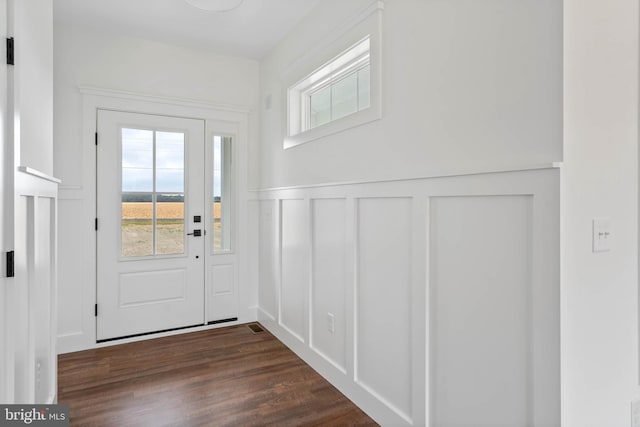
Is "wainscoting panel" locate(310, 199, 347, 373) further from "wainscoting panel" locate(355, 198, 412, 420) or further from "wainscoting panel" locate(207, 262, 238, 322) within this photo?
"wainscoting panel" locate(207, 262, 238, 322)

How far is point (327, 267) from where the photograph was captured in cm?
259

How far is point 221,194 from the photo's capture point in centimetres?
372

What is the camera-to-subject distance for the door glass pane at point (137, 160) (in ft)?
10.8

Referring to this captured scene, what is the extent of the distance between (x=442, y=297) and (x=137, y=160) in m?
2.89

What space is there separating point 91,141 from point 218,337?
204 cm

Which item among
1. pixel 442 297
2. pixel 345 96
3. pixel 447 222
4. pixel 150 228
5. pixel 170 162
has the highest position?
pixel 345 96

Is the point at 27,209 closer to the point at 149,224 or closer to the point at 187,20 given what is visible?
the point at 149,224

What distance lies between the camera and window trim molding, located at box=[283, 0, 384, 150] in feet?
6.79

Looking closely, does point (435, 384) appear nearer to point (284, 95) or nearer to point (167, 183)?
point (284, 95)

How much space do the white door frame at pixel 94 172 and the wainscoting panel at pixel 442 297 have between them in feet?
4.17

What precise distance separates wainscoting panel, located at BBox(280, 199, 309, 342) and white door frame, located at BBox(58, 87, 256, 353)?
68 centimetres

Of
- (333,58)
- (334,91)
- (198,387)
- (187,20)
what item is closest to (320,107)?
(334,91)

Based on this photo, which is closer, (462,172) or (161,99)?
(462,172)

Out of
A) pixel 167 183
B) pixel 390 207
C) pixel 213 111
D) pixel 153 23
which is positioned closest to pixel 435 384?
pixel 390 207
